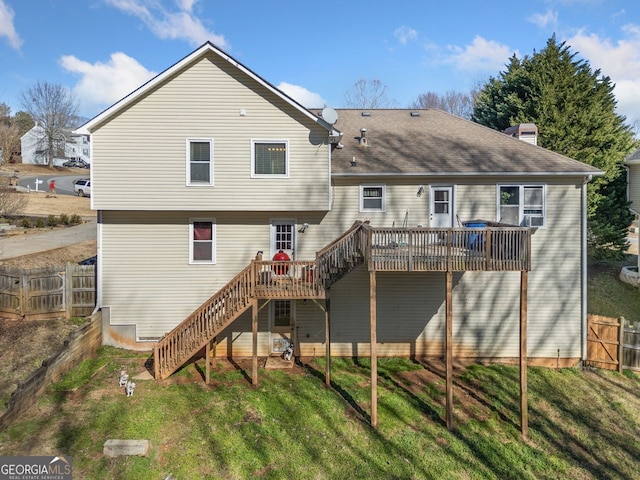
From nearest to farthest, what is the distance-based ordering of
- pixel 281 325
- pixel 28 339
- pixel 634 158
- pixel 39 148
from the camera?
pixel 28 339
pixel 281 325
pixel 634 158
pixel 39 148

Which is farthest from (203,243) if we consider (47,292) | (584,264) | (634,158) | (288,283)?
(634,158)

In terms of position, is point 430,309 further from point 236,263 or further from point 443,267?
point 236,263

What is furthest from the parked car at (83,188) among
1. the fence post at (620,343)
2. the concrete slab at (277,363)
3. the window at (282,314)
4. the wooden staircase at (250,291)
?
the fence post at (620,343)

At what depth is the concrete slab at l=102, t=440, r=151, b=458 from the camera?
793cm

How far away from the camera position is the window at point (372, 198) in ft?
42.6

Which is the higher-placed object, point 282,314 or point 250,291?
point 250,291

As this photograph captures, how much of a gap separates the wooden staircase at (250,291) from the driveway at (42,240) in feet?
38.9

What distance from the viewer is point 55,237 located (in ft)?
74.6

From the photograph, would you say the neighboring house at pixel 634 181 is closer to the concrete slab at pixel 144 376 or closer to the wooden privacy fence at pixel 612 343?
the wooden privacy fence at pixel 612 343

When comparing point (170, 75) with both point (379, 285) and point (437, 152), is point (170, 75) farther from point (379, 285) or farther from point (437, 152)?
point (379, 285)

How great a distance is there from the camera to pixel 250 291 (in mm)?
11156

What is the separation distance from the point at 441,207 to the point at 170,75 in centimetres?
936

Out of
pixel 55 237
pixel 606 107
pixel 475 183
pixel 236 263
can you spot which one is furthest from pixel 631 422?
pixel 55 237

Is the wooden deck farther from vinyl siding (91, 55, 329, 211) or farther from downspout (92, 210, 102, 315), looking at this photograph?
downspout (92, 210, 102, 315)
